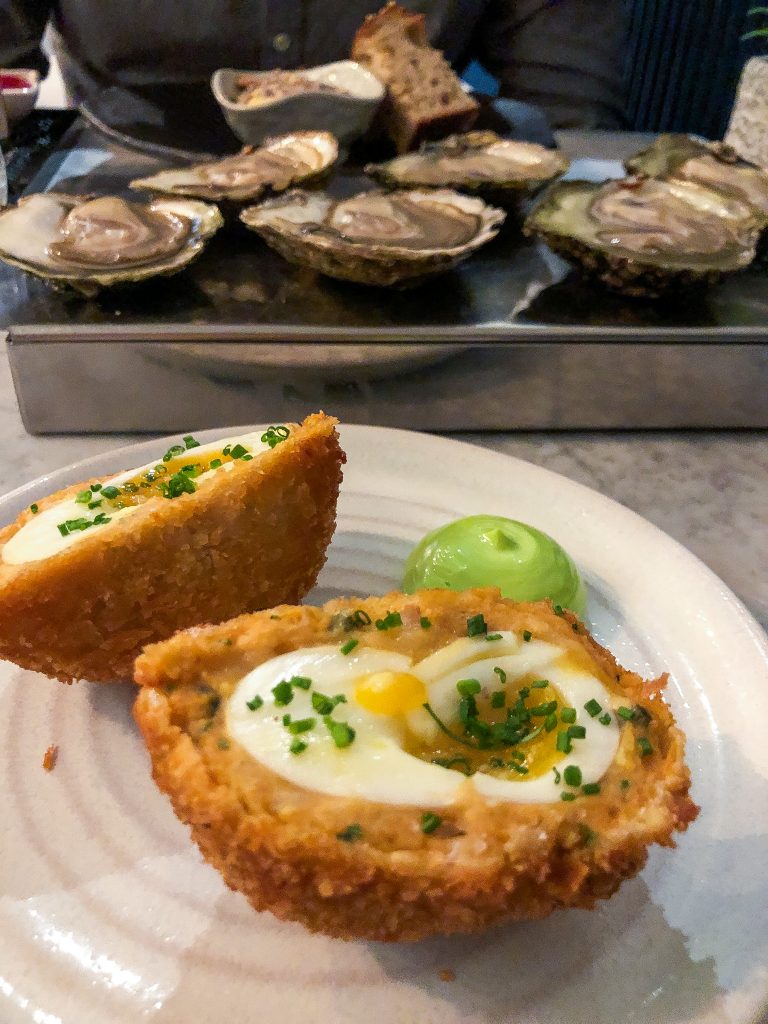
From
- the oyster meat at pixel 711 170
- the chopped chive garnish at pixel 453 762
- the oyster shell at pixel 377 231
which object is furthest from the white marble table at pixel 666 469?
the chopped chive garnish at pixel 453 762

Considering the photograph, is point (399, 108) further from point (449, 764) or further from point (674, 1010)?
point (674, 1010)

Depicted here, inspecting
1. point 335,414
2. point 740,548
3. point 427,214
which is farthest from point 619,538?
point 427,214

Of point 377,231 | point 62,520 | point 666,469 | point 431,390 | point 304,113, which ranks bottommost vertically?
point 666,469

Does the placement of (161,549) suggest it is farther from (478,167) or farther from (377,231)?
(478,167)

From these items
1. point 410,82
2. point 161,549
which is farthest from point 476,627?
point 410,82

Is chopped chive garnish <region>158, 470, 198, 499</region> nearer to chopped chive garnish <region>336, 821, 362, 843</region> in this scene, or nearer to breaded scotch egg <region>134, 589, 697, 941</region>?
breaded scotch egg <region>134, 589, 697, 941</region>

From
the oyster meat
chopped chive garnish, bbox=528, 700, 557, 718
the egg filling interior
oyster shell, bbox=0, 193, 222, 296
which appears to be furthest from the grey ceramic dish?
chopped chive garnish, bbox=528, 700, 557, 718

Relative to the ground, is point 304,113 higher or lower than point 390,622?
higher
